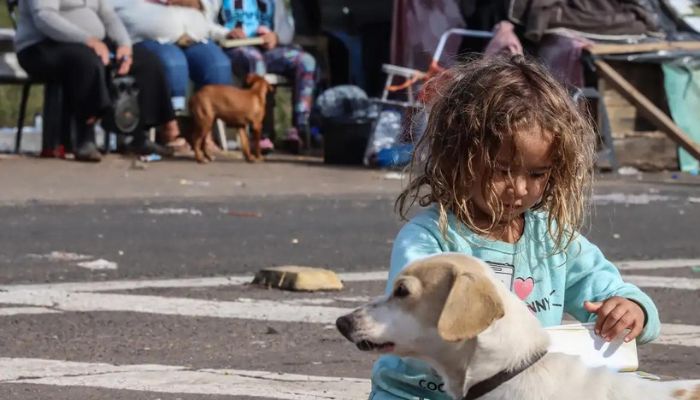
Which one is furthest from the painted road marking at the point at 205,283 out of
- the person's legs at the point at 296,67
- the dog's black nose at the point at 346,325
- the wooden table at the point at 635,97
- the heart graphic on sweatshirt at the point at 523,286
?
the person's legs at the point at 296,67

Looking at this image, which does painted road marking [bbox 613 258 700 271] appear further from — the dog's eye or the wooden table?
the wooden table

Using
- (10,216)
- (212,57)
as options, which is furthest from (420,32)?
(10,216)

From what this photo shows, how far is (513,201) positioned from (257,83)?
10.8 metres

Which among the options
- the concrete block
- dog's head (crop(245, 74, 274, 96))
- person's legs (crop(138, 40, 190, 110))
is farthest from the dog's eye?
dog's head (crop(245, 74, 274, 96))

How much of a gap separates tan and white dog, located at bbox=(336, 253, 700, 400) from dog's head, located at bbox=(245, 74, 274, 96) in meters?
11.1

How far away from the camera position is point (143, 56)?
13805 mm

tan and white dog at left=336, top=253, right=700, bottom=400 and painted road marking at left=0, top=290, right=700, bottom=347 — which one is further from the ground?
tan and white dog at left=336, top=253, right=700, bottom=400

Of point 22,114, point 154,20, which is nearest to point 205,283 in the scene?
point 154,20

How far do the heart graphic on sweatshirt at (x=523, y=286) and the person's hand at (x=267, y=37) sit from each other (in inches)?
460

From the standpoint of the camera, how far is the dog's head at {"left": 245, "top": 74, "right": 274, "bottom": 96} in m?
14.6

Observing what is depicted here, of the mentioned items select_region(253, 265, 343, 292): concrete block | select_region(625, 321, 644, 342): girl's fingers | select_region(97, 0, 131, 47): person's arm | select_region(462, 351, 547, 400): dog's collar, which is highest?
select_region(462, 351, 547, 400): dog's collar

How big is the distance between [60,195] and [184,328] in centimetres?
532

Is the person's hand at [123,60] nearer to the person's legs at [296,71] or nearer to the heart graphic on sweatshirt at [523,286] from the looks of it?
the person's legs at [296,71]

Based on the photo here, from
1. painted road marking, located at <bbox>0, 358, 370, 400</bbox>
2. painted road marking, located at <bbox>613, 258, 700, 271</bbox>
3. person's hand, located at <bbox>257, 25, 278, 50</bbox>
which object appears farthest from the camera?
person's hand, located at <bbox>257, 25, 278, 50</bbox>
